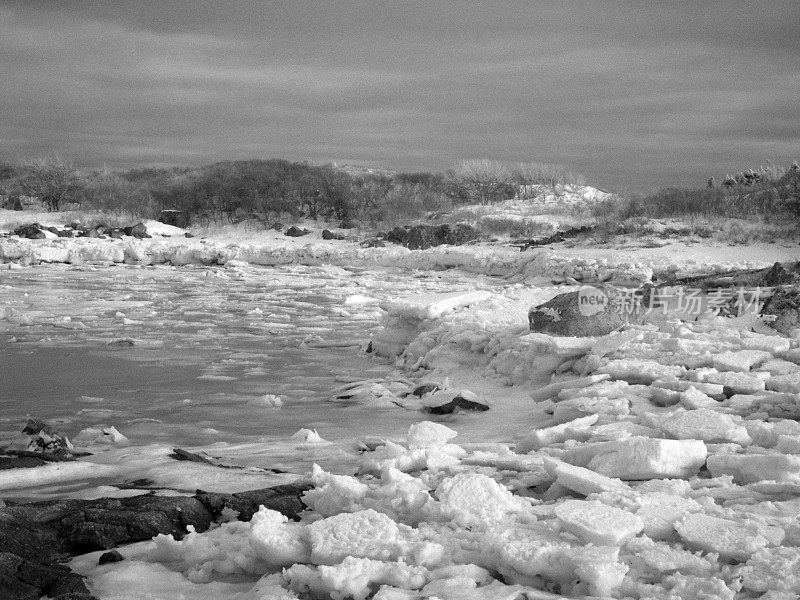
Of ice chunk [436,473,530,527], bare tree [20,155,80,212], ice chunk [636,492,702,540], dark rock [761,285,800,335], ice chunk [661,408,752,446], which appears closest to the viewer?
ice chunk [636,492,702,540]

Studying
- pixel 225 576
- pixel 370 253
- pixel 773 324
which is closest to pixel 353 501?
pixel 225 576

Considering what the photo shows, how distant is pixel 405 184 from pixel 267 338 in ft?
99.1

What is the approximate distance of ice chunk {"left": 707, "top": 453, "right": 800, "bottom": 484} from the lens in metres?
3.07

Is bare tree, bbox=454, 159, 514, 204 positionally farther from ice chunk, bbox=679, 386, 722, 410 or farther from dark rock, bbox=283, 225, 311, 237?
ice chunk, bbox=679, 386, 722, 410

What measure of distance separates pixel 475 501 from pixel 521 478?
1.89ft

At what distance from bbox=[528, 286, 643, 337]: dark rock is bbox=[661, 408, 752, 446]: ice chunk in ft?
10.2

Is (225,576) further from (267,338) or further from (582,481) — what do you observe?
(267,338)

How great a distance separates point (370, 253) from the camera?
2112 centimetres

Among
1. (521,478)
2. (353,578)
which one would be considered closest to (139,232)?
(521,478)

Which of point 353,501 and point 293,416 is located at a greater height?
point 353,501

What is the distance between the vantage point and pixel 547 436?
3969 millimetres

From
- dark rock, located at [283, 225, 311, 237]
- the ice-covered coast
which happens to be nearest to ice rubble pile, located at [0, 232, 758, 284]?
dark rock, located at [283, 225, 311, 237]

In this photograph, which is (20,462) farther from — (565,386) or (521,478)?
(565,386)

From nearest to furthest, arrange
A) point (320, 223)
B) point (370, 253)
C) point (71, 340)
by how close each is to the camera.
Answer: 1. point (71, 340)
2. point (370, 253)
3. point (320, 223)
